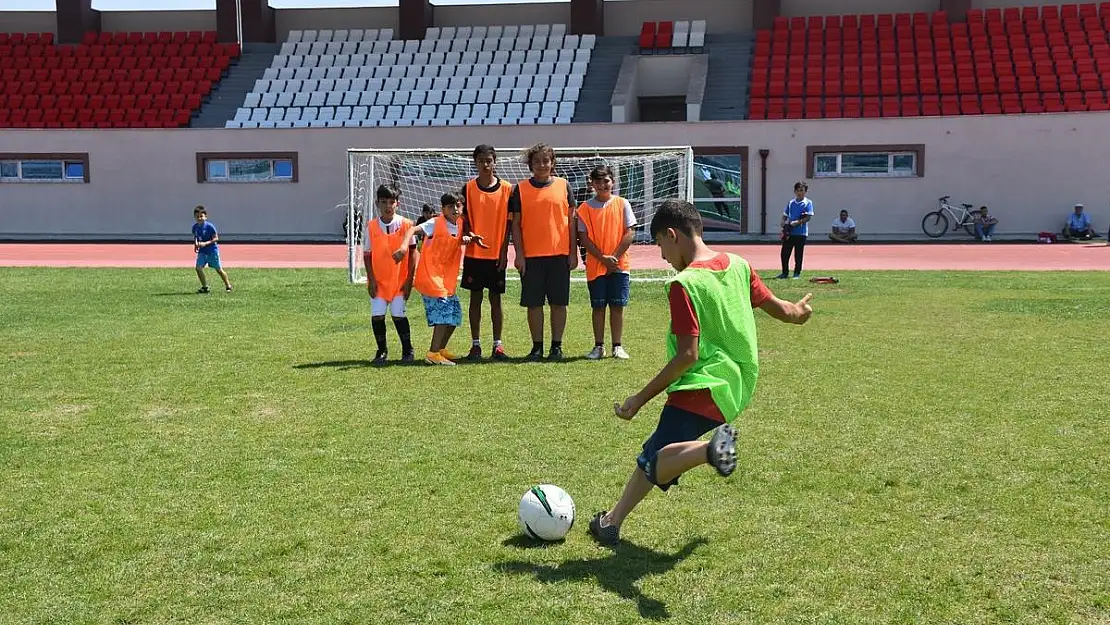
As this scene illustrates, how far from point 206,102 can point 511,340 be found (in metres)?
28.5

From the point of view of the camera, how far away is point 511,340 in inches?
452

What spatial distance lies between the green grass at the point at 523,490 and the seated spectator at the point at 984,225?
19.9 meters

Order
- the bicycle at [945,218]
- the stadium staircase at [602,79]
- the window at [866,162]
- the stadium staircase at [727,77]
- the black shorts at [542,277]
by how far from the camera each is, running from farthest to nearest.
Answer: the stadium staircase at [602,79] < the stadium staircase at [727,77] < the window at [866,162] < the bicycle at [945,218] < the black shorts at [542,277]

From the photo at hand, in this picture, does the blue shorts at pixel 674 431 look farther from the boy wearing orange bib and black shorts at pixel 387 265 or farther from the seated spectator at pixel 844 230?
the seated spectator at pixel 844 230

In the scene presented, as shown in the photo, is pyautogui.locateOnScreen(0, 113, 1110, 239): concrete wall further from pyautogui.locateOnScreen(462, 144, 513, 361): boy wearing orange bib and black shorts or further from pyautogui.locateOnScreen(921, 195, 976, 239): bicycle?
pyautogui.locateOnScreen(462, 144, 513, 361): boy wearing orange bib and black shorts

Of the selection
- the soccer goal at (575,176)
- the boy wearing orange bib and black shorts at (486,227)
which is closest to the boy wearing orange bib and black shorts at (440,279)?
the boy wearing orange bib and black shorts at (486,227)

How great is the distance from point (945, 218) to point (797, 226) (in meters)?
13.3

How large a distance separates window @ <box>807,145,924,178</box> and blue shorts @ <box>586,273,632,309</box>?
2184cm

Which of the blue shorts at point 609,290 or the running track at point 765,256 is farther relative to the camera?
the running track at point 765,256

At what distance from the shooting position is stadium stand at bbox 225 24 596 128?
113 ft

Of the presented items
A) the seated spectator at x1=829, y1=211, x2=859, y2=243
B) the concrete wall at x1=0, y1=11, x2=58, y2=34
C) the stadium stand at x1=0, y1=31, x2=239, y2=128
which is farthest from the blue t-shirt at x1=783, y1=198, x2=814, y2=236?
the concrete wall at x1=0, y1=11, x2=58, y2=34

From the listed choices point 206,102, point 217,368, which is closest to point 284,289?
point 217,368

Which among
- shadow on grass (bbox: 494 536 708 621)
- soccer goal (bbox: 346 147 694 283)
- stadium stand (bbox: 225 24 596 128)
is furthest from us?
stadium stand (bbox: 225 24 596 128)

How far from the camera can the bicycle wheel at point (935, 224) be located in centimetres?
2984
